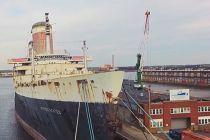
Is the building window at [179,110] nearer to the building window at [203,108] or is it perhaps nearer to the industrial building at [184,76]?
the building window at [203,108]

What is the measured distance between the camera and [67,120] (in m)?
30.0

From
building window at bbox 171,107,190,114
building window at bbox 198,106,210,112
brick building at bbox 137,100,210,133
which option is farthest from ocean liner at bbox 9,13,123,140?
building window at bbox 198,106,210,112

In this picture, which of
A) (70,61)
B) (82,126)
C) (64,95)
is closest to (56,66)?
(70,61)

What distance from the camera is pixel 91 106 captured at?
27281 millimetres

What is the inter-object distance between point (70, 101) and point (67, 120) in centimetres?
164

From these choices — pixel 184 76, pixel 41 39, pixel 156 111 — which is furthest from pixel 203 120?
pixel 184 76

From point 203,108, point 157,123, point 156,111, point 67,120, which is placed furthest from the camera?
point 203,108

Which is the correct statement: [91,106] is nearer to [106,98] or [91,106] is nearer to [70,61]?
[106,98]

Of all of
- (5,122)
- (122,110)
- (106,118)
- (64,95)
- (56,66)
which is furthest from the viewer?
(5,122)

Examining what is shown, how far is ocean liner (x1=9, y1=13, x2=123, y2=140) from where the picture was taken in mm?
26703

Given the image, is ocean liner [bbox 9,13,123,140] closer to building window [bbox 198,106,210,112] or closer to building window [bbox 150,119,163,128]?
building window [bbox 150,119,163,128]

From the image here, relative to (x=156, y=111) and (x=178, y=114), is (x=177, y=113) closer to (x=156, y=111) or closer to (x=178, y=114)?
(x=178, y=114)

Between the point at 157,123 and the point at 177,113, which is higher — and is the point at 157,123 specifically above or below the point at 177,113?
below

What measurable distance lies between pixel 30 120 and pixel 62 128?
14.0 meters
